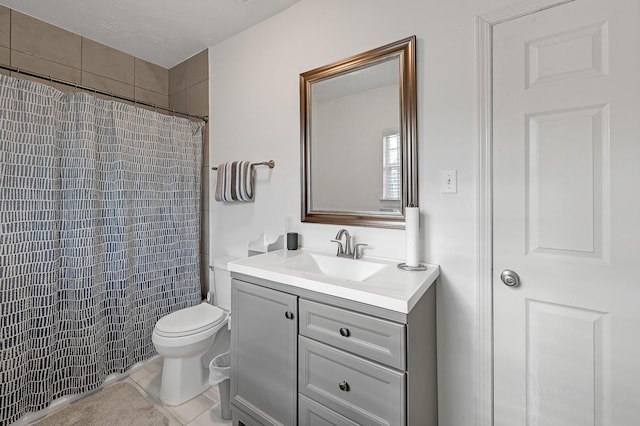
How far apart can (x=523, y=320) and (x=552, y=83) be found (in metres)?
0.93

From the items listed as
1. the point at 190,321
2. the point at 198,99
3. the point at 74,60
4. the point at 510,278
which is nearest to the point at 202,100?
the point at 198,99

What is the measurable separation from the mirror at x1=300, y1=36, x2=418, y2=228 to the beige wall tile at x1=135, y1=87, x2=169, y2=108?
1.63 metres

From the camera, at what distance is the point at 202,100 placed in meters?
2.41

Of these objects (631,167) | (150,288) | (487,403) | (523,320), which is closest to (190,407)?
(150,288)

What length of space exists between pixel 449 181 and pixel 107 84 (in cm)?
262

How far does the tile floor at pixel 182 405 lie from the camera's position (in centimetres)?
161

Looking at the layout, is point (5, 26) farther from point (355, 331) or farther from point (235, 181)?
point (355, 331)

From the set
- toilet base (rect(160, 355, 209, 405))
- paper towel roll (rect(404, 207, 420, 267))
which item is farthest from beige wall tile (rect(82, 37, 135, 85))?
paper towel roll (rect(404, 207, 420, 267))

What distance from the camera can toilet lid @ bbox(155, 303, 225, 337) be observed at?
1.67 meters

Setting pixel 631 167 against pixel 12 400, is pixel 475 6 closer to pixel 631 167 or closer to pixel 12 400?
pixel 631 167

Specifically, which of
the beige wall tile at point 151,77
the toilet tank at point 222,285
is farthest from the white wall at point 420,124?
the beige wall tile at point 151,77

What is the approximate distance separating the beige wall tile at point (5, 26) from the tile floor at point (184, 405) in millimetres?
2323

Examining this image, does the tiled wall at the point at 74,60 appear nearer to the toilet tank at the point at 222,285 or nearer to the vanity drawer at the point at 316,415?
the toilet tank at the point at 222,285

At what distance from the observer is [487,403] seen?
1.22 m
